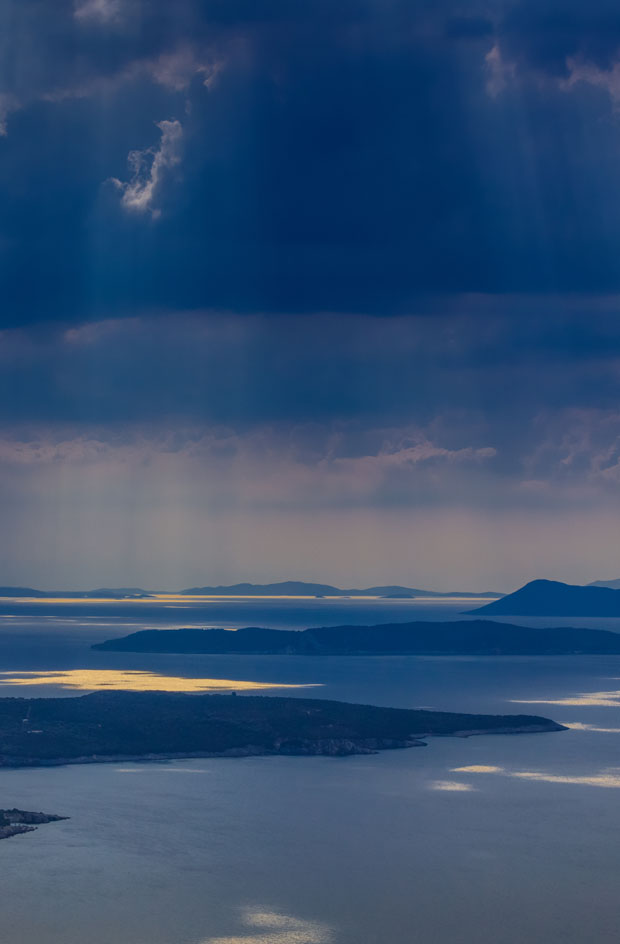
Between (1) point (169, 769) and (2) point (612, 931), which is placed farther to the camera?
(1) point (169, 769)

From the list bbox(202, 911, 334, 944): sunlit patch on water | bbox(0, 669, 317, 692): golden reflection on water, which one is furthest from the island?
bbox(0, 669, 317, 692): golden reflection on water

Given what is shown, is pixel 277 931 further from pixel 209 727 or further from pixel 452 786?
pixel 209 727

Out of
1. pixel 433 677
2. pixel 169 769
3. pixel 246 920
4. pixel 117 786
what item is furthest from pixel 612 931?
pixel 433 677

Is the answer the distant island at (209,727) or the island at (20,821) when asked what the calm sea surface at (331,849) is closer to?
the island at (20,821)

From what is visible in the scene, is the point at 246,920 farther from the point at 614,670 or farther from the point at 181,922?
the point at 614,670

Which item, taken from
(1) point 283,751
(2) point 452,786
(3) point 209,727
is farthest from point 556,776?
(3) point 209,727

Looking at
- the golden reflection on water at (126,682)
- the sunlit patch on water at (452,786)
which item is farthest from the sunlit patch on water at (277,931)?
the golden reflection on water at (126,682)

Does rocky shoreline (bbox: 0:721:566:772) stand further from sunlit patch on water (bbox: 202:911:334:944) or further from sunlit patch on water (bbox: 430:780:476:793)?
sunlit patch on water (bbox: 202:911:334:944)
